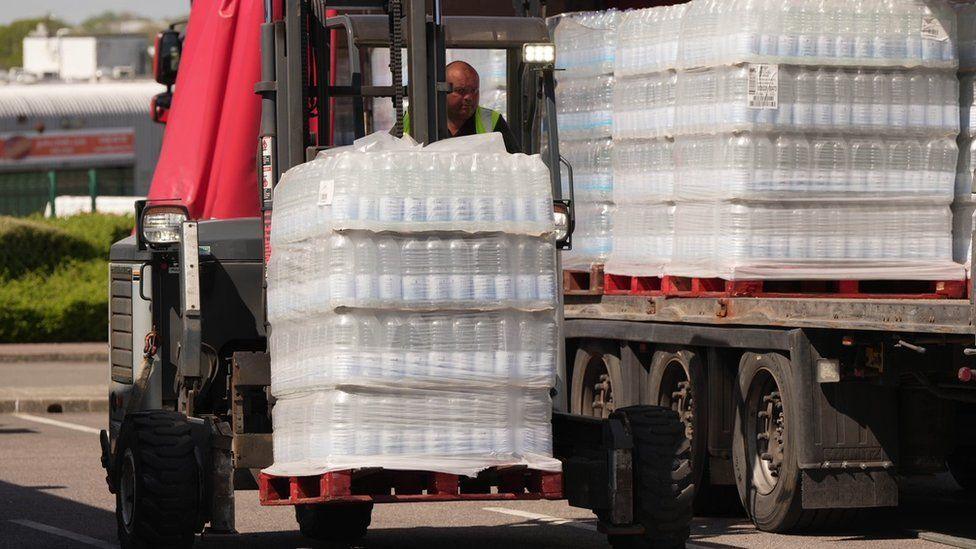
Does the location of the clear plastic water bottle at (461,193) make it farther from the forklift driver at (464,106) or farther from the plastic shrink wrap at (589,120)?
the plastic shrink wrap at (589,120)

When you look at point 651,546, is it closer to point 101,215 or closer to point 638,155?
point 638,155

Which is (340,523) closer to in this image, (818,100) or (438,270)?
(438,270)

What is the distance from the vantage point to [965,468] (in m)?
13.3

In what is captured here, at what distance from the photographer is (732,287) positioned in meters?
11.1

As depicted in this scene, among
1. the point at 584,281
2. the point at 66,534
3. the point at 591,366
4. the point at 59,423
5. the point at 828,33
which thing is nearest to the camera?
the point at 66,534

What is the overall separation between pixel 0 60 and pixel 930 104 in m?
152

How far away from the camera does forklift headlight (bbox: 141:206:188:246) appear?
9.38m

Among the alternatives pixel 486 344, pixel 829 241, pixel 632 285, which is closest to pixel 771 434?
pixel 829 241

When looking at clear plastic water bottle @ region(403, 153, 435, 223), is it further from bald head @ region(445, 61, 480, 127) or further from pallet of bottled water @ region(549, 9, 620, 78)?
pallet of bottled water @ region(549, 9, 620, 78)

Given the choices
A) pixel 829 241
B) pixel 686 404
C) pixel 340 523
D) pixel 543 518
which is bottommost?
pixel 543 518

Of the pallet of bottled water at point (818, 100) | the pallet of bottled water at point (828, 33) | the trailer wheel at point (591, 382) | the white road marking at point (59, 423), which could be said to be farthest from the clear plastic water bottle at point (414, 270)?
the white road marking at point (59, 423)

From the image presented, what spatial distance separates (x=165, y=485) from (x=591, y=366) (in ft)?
19.1

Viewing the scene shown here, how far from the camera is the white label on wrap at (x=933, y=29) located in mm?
11188

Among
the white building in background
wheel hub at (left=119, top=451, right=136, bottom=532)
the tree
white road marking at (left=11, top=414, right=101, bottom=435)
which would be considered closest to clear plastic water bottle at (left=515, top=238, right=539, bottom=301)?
wheel hub at (left=119, top=451, right=136, bottom=532)
